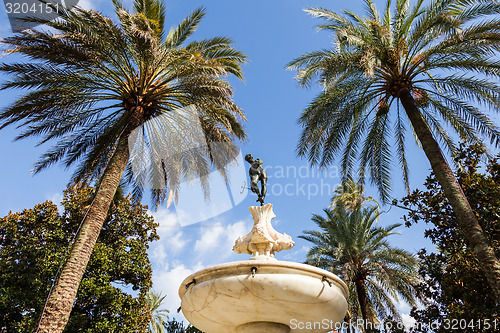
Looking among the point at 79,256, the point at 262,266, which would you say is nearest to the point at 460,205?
the point at 262,266

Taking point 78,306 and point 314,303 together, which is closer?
point 314,303

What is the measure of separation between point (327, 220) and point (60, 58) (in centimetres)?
1317

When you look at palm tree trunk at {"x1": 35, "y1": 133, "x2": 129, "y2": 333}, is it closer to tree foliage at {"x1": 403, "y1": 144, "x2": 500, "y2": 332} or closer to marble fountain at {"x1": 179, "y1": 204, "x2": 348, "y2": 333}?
marble fountain at {"x1": 179, "y1": 204, "x2": 348, "y2": 333}

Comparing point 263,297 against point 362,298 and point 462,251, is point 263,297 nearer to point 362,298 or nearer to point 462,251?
point 462,251

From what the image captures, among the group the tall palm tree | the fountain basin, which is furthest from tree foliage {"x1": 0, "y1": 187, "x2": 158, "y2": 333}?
the fountain basin

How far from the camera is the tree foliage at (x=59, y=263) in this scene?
39.2ft

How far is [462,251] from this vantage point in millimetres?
9367

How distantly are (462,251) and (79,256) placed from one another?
8136mm

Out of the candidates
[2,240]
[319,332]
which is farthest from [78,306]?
[319,332]

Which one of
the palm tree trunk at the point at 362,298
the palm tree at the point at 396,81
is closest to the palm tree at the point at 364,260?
the palm tree trunk at the point at 362,298

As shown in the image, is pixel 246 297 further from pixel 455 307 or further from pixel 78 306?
pixel 78 306

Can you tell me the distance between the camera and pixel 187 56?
1019 cm

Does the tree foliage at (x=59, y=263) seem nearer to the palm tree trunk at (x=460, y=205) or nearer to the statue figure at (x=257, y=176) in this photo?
the statue figure at (x=257, y=176)

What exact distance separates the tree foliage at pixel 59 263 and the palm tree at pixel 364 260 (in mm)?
7472
